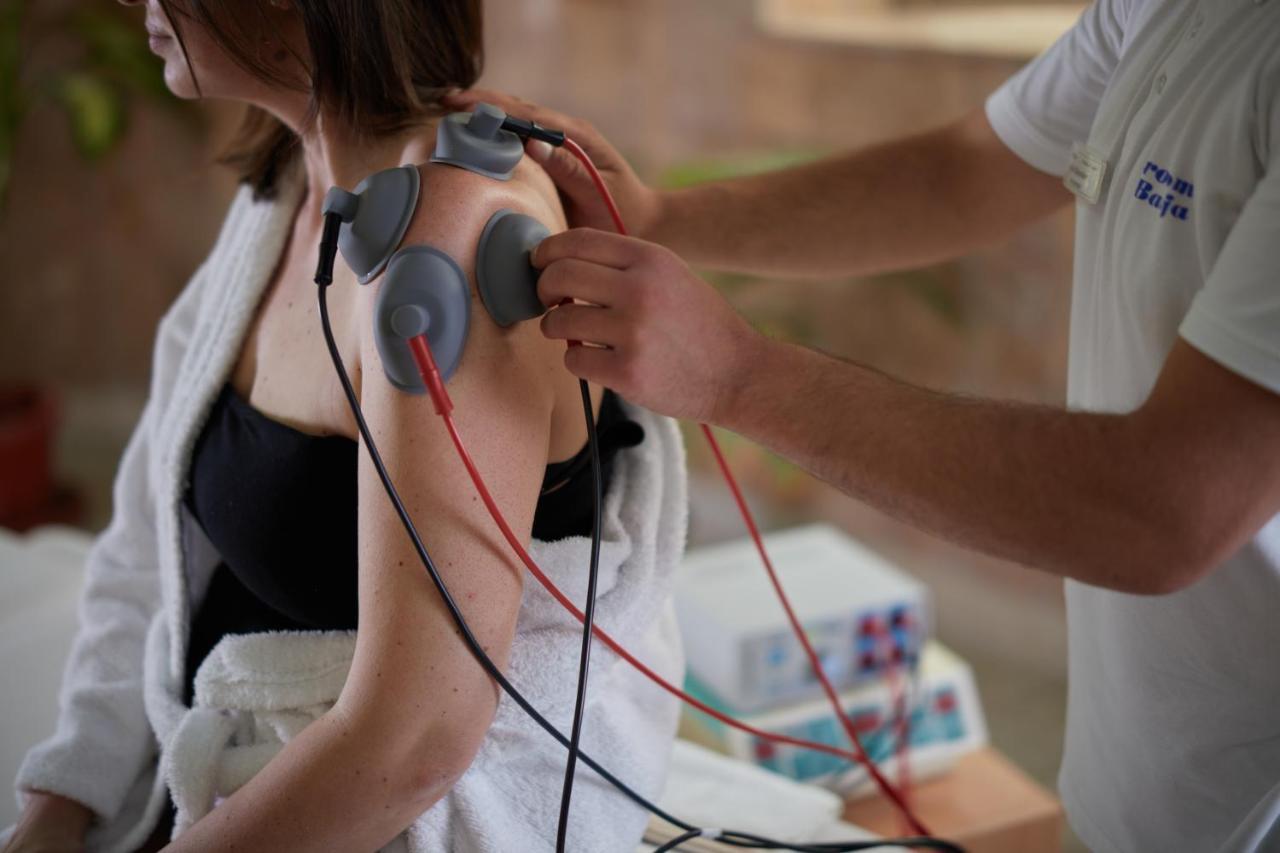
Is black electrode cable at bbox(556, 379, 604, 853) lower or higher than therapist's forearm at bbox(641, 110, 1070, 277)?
lower

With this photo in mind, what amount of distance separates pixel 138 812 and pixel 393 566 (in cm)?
55

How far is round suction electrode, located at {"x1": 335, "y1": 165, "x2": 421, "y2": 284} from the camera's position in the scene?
0.91 meters

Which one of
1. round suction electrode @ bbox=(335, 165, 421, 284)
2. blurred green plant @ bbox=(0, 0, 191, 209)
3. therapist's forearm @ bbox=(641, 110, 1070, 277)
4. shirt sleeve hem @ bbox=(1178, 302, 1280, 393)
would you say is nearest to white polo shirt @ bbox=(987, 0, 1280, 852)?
shirt sleeve hem @ bbox=(1178, 302, 1280, 393)

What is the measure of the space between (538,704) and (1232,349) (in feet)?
1.97

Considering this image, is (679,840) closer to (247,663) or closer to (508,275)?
(247,663)

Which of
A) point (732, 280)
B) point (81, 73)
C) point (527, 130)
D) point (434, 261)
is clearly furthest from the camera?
point (81, 73)

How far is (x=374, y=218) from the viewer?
91cm

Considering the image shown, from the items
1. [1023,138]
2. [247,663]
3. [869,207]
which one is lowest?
[247,663]

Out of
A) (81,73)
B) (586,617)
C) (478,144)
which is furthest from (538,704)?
(81,73)

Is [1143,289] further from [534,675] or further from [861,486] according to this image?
[534,675]

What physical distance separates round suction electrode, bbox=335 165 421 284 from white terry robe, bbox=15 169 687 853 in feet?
0.93

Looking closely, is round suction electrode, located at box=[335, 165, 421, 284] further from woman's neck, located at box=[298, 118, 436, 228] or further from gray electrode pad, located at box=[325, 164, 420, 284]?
woman's neck, located at box=[298, 118, 436, 228]

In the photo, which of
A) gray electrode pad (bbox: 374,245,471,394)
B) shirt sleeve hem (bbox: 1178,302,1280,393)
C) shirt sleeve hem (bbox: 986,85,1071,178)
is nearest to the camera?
shirt sleeve hem (bbox: 1178,302,1280,393)

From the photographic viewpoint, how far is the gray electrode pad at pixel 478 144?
0.96 meters
